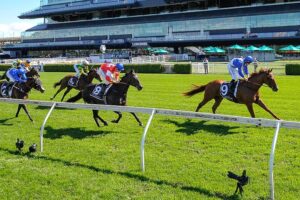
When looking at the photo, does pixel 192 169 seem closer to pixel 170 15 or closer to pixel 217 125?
pixel 217 125

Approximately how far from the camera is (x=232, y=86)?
9.95m

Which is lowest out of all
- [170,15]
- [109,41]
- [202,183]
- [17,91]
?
[202,183]

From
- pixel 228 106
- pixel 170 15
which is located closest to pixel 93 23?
pixel 170 15

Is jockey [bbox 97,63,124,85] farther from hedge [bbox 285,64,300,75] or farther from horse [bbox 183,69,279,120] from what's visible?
hedge [bbox 285,64,300,75]

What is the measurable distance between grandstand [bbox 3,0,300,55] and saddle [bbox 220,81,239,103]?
4767 centimetres

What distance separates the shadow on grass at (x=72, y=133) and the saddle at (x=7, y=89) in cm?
254

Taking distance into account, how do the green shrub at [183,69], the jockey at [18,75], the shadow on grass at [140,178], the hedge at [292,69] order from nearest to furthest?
the shadow on grass at [140,178] → the jockey at [18,75] → the hedge at [292,69] → the green shrub at [183,69]

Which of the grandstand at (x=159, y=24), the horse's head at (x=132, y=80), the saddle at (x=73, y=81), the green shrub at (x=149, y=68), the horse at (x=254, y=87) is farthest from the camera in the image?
the grandstand at (x=159, y=24)

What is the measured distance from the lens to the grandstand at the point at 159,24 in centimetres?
5947

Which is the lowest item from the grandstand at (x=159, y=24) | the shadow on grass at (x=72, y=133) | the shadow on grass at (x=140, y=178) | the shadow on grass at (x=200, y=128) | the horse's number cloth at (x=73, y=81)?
the shadow on grass at (x=140, y=178)

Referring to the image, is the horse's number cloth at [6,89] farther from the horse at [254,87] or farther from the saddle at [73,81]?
the horse at [254,87]

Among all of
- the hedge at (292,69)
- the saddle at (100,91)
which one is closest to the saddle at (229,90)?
the saddle at (100,91)

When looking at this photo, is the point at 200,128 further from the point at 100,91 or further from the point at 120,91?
the point at 100,91

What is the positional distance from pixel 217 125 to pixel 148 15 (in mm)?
69654
